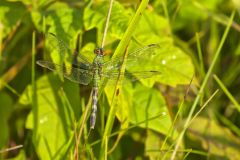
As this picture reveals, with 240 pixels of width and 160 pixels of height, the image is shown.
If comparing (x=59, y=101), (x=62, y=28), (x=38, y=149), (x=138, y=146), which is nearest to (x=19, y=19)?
(x=62, y=28)

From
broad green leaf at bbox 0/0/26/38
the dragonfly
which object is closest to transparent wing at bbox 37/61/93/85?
the dragonfly

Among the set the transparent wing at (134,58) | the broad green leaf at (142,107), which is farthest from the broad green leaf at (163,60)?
the broad green leaf at (142,107)

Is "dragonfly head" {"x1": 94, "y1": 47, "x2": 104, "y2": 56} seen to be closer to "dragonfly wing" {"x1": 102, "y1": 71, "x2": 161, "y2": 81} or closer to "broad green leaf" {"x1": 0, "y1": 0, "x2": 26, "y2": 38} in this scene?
"dragonfly wing" {"x1": 102, "y1": 71, "x2": 161, "y2": 81}

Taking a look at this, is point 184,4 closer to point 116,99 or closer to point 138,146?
point 138,146

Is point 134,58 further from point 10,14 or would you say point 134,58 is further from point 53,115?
point 10,14

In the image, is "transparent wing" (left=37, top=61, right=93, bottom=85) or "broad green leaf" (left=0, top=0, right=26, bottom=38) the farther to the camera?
"broad green leaf" (left=0, top=0, right=26, bottom=38)

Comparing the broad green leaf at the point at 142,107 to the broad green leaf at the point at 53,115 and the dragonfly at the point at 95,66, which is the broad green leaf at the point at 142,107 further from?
the broad green leaf at the point at 53,115
